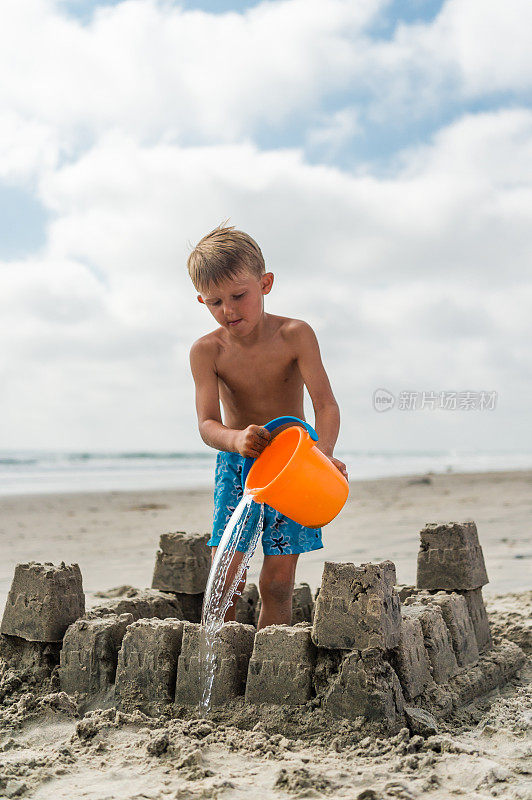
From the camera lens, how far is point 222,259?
9.84 feet

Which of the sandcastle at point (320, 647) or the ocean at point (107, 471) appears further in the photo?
the ocean at point (107, 471)

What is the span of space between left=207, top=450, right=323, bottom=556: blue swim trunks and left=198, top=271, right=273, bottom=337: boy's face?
0.57 meters

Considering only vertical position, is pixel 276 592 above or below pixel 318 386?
below

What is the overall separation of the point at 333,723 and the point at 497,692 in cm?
90

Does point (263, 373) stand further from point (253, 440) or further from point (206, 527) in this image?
point (206, 527)

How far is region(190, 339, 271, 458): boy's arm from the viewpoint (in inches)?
103

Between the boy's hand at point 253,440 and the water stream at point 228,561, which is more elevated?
the boy's hand at point 253,440

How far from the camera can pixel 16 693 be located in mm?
2701

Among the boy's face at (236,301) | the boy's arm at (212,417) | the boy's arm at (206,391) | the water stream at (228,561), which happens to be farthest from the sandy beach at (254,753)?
the boy's face at (236,301)

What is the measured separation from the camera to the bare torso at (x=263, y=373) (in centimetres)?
324

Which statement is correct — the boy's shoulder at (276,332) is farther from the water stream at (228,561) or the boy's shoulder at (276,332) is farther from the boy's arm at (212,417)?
the water stream at (228,561)

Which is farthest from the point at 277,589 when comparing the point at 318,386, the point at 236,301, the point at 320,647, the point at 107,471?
the point at 107,471

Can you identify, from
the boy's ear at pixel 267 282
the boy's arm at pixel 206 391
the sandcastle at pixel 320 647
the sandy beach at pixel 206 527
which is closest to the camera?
the sandcastle at pixel 320 647

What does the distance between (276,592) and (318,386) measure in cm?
90
